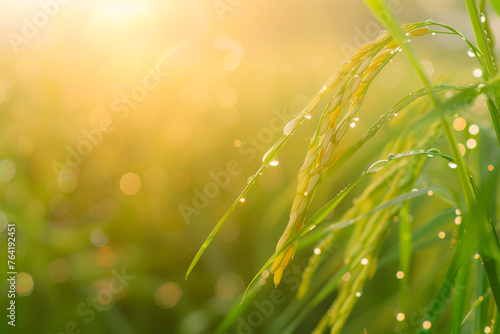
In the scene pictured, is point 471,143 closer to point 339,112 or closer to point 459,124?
point 459,124

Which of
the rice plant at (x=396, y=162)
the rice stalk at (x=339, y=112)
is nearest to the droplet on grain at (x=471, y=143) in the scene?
the rice plant at (x=396, y=162)

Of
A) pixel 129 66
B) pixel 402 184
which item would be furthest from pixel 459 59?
pixel 402 184

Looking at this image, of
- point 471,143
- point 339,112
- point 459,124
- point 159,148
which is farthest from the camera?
point 159,148

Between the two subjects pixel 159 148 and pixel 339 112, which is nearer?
pixel 339 112

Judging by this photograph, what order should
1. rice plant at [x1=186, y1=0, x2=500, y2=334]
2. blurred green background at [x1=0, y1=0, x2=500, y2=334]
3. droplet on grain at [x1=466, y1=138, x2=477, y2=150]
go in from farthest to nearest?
blurred green background at [x1=0, y1=0, x2=500, y2=334] < droplet on grain at [x1=466, y1=138, x2=477, y2=150] < rice plant at [x1=186, y1=0, x2=500, y2=334]

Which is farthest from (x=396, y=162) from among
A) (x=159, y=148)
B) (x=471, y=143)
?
(x=159, y=148)

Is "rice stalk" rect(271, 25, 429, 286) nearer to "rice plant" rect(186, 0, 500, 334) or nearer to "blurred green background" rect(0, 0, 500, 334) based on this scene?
"rice plant" rect(186, 0, 500, 334)

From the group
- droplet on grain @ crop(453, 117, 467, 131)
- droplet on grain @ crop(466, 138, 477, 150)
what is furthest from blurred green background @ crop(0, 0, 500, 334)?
droplet on grain @ crop(466, 138, 477, 150)

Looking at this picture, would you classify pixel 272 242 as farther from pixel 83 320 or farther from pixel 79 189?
pixel 79 189

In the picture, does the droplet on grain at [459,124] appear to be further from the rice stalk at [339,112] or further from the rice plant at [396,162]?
the rice stalk at [339,112]
